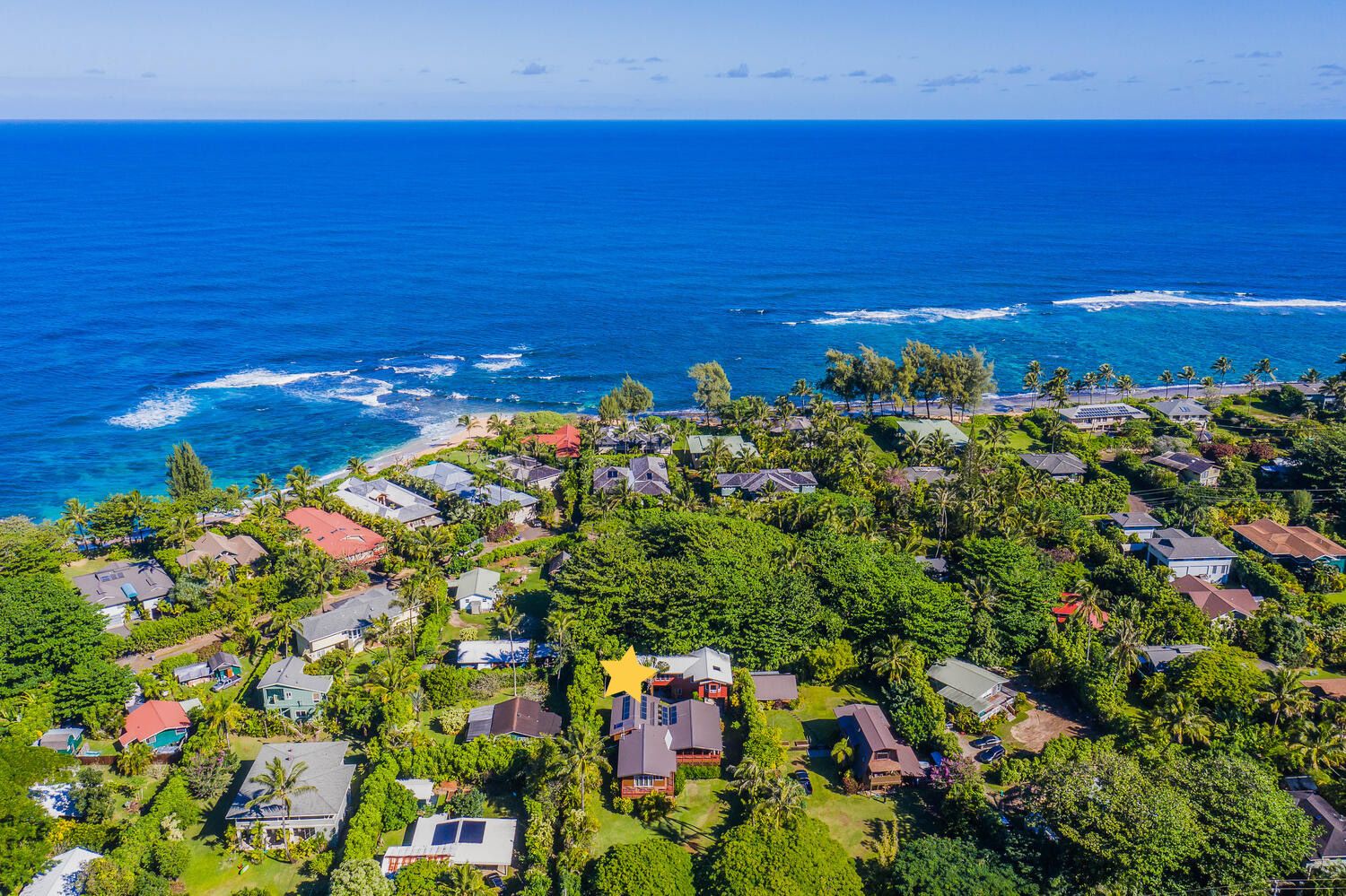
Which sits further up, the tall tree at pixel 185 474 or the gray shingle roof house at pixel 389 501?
the tall tree at pixel 185 474

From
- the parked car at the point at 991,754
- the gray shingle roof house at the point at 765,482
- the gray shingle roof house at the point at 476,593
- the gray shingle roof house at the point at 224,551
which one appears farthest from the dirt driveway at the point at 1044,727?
the gray shingle roof house at the point at 224,551

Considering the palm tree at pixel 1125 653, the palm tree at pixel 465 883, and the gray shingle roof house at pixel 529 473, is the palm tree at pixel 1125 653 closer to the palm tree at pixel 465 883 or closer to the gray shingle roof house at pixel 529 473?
the palm tree at pixel 465 883

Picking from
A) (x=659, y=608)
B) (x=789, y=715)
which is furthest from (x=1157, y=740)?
(x=659, y=608)

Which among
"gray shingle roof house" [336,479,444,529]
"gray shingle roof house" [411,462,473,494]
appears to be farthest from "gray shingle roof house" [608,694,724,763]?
"gray shingle roof house" [411,462,473,494]

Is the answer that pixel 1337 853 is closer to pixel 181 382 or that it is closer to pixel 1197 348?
pixel 1197 348

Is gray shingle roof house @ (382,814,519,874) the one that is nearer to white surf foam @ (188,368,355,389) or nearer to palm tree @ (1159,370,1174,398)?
white surf foam @ (188,368,355,389)
